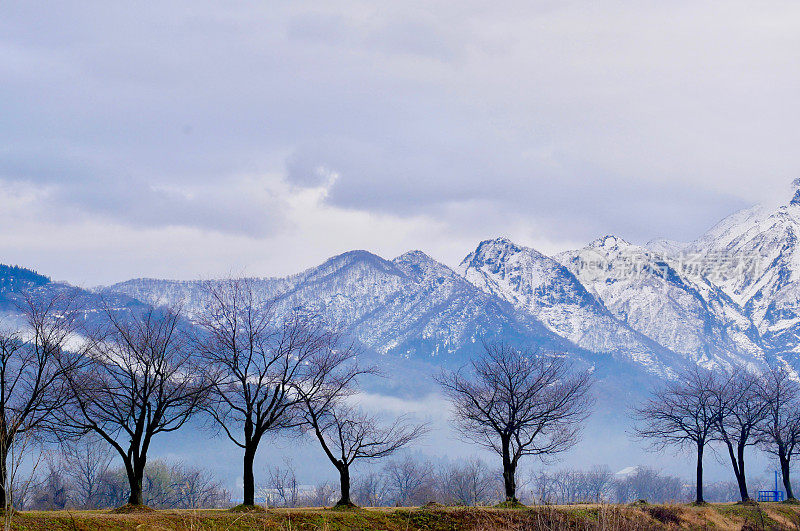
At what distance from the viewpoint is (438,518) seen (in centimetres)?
4450

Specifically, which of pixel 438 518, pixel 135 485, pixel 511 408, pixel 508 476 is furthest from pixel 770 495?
pixel 135 485

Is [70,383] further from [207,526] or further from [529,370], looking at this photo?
[529,370]

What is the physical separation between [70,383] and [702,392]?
48.4 meters

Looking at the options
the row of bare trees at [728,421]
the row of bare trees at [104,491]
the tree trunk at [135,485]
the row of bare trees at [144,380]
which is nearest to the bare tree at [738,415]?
the row of bare trees at [728,421]

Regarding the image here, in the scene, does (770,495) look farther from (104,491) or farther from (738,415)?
(104,491)

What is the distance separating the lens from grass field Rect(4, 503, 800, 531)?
103 feet

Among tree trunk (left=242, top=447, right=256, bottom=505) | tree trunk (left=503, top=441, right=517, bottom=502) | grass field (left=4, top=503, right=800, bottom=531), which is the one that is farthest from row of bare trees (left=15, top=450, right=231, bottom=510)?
grass field (left=4, top=503, right=800, bottom=531)

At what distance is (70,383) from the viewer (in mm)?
38000

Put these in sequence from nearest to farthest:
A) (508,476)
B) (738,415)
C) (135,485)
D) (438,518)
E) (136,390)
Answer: (135,485), (136,390), (438,518), (508,476), (738,415)

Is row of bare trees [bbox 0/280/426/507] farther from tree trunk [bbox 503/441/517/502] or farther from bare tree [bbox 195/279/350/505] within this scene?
tree trunk [bbox 503/441/517/502]

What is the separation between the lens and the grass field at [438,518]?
1233 inches

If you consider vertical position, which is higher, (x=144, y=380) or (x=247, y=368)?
(x=247, y=368)

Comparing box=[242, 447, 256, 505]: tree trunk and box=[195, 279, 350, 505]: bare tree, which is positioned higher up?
box=[195, 279, 350, 505]: bare tree

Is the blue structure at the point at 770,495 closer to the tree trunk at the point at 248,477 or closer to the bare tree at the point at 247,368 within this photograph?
the bare tree at the point at 247,368
